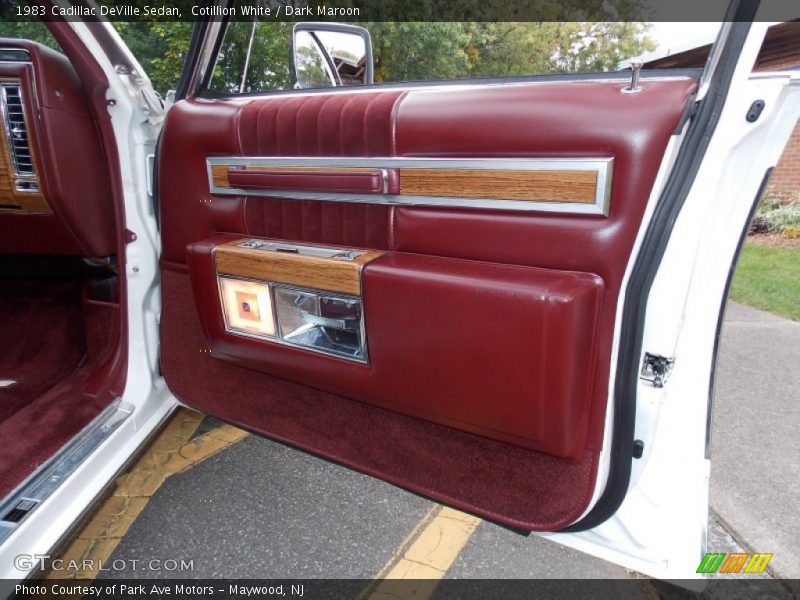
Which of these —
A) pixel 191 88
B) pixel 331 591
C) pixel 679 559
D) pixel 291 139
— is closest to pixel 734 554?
pixel 679 559

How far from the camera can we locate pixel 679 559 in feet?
3.46

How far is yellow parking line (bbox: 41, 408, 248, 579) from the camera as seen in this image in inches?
56.5

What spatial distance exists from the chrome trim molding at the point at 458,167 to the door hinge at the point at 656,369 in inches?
11.8

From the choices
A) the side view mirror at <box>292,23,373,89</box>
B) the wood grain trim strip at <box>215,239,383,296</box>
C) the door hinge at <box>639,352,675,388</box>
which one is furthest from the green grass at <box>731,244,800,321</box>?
the wood grain trim strip at <box>215,239,383,296</box>

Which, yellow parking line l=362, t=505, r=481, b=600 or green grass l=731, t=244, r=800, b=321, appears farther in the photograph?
green grass l=731, t=244, r=800, b=321

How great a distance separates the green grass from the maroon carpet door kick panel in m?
3.30

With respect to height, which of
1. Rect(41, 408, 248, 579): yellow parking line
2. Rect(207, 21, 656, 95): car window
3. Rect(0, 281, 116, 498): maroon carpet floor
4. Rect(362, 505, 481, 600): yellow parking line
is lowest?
Rect(362, 505, 481, 600): yellow parking line

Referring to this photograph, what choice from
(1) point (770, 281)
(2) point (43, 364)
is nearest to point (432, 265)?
(2) point (43, 364)

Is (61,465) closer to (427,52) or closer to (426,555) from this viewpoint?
(426,555)

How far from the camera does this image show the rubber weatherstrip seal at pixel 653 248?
800 millimetres

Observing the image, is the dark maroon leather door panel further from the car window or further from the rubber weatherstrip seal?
the car window
